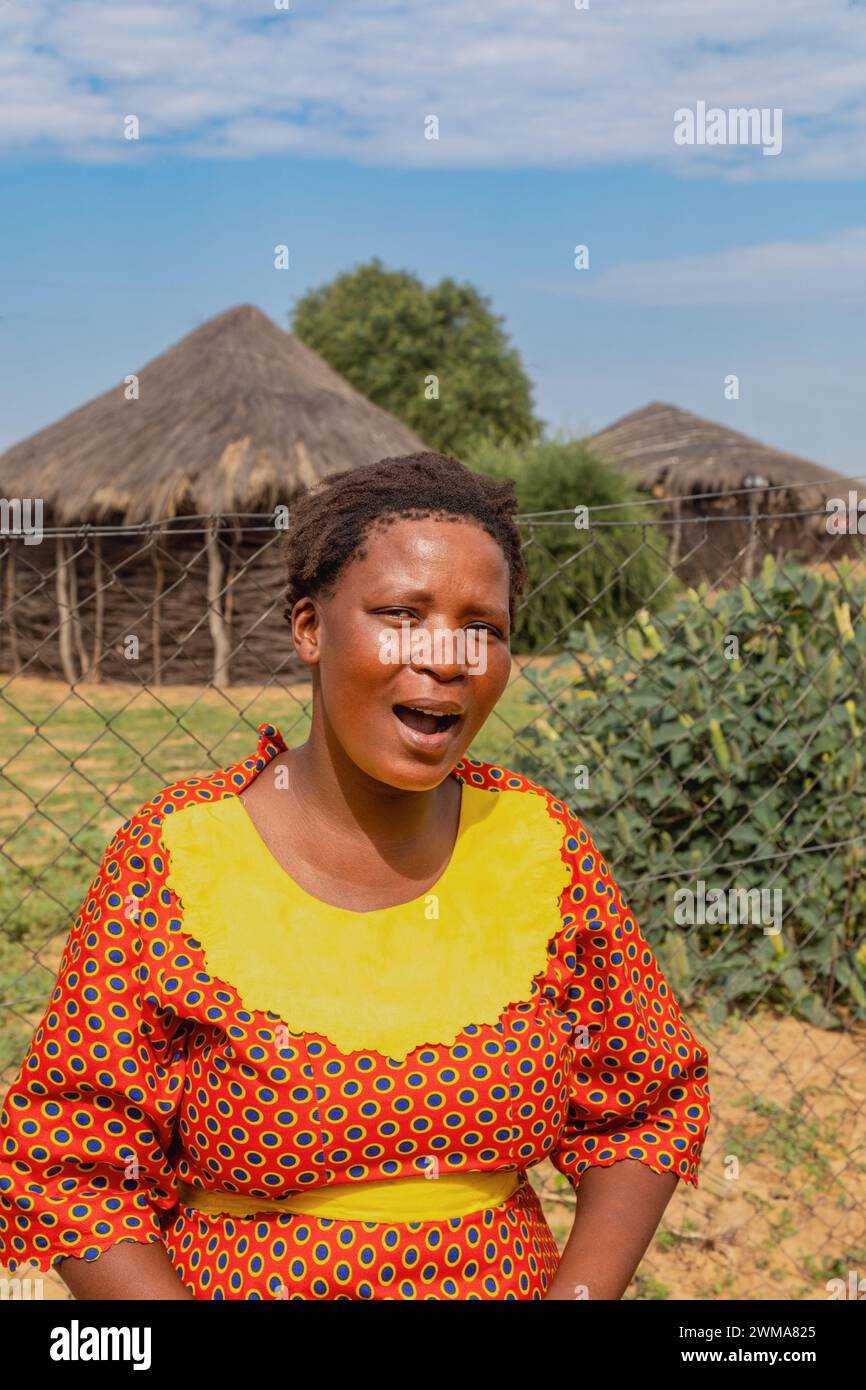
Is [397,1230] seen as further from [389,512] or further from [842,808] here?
[842,808]

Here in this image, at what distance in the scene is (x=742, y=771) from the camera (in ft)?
12.4

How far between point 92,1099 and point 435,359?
27.1 m

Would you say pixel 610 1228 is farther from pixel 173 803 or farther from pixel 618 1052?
pixel 173 803

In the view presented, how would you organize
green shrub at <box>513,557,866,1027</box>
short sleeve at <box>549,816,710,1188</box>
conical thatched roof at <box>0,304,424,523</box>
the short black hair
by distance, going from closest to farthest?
the short black hair
short sleeve at <box>549,816,710,1188</box>
green shrub at <box>513,557,866,1027</box>
conical thatched roof at <box>0,304,424,523</box>

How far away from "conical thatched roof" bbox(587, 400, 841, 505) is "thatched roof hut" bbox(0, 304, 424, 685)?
24.4 ft

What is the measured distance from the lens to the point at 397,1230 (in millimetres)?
1397

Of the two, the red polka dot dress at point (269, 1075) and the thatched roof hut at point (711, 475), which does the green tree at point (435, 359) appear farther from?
the red polka dot dress at point (269, 1075)

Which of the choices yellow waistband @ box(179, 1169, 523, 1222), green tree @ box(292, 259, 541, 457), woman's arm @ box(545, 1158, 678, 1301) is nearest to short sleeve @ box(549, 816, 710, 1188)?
woman's arm @ box(545, 1158, 678, 1301)

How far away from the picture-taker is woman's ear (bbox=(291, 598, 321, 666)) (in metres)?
1.53

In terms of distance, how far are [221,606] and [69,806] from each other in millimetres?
5824

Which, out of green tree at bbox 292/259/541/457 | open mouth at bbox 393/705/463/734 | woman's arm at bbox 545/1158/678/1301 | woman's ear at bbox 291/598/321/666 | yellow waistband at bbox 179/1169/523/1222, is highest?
green tree at bbox 292/259/541/457

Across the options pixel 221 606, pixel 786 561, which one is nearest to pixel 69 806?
pixel 786 561

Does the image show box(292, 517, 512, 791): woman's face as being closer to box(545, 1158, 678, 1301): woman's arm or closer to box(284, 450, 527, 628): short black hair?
box(284, 450, 527, 628): short black hair

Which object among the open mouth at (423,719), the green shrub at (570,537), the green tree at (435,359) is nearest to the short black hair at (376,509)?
the open mouth at (423,719)
